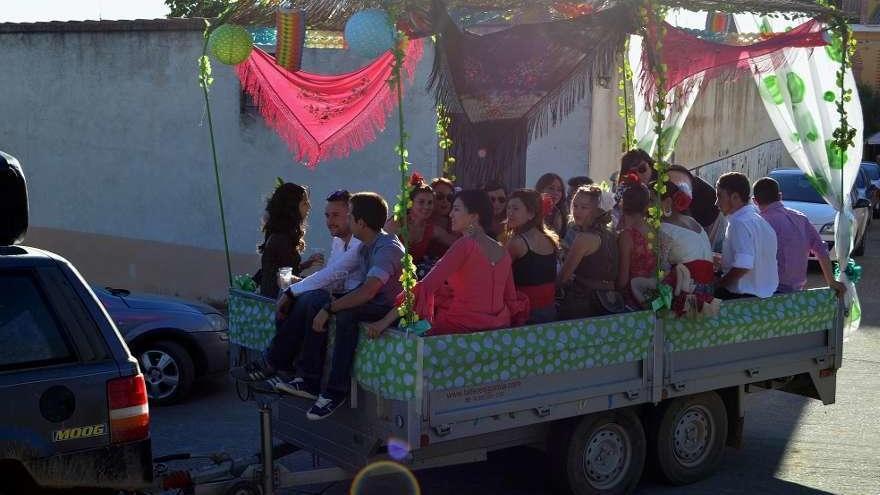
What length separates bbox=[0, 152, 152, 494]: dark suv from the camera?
14.2ft

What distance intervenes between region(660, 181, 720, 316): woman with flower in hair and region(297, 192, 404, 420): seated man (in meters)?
1.87

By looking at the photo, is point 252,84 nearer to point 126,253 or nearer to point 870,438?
point 870,438

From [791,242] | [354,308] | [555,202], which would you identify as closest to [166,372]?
[555,202]

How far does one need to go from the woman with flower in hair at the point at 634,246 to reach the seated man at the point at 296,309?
1.76 m

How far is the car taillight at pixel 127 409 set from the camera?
14.8ft

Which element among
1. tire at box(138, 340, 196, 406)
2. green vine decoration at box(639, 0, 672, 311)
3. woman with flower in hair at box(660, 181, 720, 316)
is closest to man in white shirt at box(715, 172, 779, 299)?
woman with flower in hair at box(660, 181, 720, 316)

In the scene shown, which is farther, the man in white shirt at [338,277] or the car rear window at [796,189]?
the car rear window at [796,189]

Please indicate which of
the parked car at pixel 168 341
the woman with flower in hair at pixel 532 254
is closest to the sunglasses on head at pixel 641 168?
the woman with flower in hair at pixel 532 254

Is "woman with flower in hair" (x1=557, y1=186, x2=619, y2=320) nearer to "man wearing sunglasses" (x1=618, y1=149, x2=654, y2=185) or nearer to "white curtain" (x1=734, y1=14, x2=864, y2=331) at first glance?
"man wearing sunglasses" (x1=618, y1=149, x2=654, y2=185)

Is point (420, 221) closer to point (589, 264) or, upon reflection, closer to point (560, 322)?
point (589, 264)

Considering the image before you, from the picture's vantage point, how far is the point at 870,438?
333 inches

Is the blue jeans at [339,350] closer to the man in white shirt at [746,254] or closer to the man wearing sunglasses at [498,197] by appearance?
the man wearing sunglasses at [498,197]

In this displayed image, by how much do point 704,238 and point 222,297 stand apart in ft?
29.3

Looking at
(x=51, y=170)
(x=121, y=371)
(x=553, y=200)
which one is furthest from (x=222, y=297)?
(x=121, y=371)
